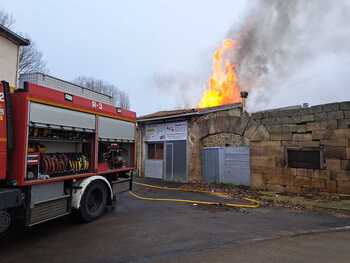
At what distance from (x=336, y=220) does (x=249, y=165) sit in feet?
18.9

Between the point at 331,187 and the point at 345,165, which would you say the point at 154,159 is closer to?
the point at 331,187

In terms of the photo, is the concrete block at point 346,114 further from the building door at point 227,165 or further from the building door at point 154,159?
the building door at point 154,159

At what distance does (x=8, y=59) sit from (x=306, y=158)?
1561cm

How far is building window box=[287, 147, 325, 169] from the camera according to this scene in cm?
1136

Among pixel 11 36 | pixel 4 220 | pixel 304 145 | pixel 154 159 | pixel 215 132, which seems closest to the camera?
pixel 4 220

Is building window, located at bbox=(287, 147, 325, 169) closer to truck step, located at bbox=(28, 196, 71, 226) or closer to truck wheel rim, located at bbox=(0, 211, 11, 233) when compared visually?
truck step, located at bbox=(28, 196, 71, 226)

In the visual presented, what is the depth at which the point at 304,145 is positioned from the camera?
38.9 ft

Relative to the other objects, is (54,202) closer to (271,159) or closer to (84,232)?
(84,232)

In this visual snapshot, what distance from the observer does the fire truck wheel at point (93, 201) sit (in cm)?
741

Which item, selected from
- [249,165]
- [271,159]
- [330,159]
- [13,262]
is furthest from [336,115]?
[13,262]

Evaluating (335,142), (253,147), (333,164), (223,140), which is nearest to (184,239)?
(333,164)

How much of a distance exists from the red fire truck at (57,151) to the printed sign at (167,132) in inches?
309

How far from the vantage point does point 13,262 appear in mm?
4895

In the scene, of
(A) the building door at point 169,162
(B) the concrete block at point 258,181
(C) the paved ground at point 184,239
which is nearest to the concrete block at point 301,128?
(B) the concrete block at point 258,181
